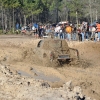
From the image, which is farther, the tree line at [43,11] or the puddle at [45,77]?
the tree line at [43,11]

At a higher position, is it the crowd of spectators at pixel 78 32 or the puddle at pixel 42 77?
the crowd of spectators at pixel 78 32

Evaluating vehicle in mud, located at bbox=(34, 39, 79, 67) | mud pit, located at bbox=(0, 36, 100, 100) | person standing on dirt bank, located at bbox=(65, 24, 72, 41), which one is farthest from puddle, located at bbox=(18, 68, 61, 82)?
person standing on dirt bank, located at bbox=(65, 24, 72, 41)

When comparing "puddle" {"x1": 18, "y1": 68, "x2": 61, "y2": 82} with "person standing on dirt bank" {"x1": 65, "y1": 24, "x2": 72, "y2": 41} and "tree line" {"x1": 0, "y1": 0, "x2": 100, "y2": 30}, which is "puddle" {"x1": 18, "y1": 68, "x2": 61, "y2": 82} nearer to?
"person standing on dirt bank" {"x1": 65, "y1": 24, "x2": 72, "y2": 41}

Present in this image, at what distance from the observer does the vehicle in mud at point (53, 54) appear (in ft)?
67.3

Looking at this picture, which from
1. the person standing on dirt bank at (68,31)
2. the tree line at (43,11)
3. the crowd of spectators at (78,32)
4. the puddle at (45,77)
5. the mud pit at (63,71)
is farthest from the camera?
the tree line at (43,11)

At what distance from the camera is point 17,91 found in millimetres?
11602

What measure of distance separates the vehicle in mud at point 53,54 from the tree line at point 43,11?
2703cm

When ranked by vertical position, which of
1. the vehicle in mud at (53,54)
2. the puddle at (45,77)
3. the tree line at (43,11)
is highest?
the tree line at (43,11)

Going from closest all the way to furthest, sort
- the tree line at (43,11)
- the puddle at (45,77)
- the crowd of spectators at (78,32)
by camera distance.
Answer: the puddle at (45,77), the crowd of spectators at (78,32), the tree line at (43,11)

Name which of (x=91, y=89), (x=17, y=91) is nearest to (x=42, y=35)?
(x=91, y=89)

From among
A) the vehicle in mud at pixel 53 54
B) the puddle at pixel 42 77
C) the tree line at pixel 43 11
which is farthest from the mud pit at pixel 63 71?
the tree line at pixel 43 11

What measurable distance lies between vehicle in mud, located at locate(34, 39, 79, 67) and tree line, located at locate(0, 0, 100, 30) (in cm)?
2703

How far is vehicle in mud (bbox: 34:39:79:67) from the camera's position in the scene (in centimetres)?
2052

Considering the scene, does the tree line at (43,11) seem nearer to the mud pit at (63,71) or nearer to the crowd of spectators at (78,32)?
the crowd of spectators at (78,32)
